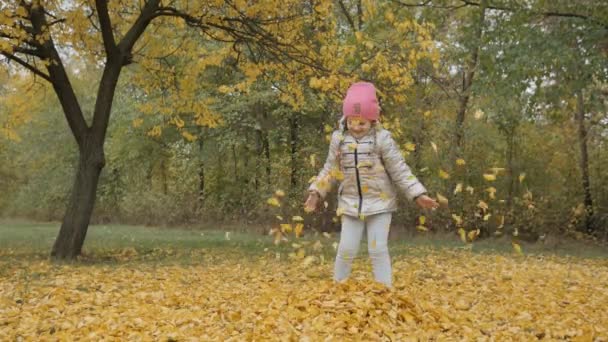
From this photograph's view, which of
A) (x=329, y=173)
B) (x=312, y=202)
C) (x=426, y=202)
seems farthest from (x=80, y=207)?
→ (x=426, y=202)

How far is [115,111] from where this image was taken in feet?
86.4

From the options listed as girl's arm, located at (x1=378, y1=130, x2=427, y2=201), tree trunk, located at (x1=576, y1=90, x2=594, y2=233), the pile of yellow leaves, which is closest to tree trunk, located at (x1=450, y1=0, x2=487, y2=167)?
tree trunk, located at (x1=576, y1=90, x2=594, y2=233)

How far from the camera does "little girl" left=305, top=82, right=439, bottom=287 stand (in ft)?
17.3

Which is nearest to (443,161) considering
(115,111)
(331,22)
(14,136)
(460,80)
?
(460,80)

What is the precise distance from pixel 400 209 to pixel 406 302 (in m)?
12.5

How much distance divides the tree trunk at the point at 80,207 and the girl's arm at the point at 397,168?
6.56 m

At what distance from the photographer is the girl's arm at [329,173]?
5.39m

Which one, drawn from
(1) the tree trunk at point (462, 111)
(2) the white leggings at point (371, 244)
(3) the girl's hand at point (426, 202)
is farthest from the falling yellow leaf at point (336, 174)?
(1) the tree trunk at point (462, 111)

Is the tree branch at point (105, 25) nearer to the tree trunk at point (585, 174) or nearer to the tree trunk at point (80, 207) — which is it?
the tree trunk at point (80, 207)

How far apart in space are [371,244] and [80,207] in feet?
21.9

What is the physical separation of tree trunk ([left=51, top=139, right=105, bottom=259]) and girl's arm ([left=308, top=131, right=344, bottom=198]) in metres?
6.11

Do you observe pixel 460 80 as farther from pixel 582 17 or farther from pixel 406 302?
pixel 406 302

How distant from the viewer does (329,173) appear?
5.41 m

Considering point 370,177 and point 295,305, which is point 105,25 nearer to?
point 370,177
